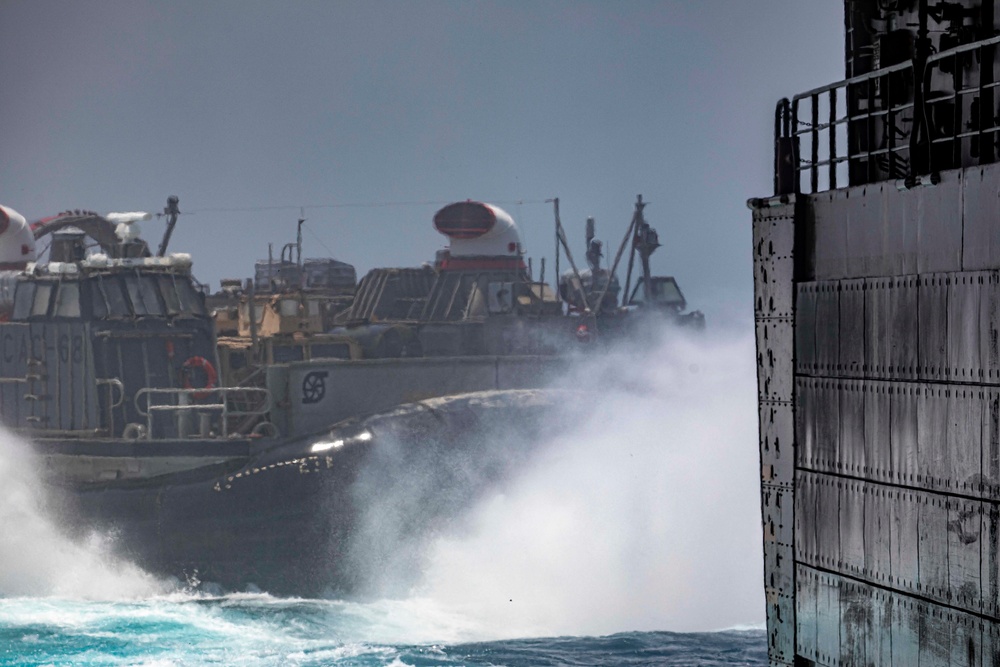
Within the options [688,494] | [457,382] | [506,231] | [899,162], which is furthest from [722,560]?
[506,231]

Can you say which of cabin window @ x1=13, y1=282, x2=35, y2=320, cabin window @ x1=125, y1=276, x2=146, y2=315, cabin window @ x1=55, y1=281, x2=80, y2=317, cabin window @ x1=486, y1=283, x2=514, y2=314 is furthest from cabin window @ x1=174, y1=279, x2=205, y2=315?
cabin window @ x1=486, y1=283, x2=514, y2=314

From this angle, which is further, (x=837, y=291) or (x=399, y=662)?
(x=399, y=662)

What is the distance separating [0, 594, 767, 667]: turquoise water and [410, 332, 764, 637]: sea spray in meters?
1.04

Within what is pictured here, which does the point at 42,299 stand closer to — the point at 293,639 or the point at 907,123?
the point at 293,639

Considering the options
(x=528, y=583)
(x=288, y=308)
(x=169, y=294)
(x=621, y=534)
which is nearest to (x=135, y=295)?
(x=169, y=294)

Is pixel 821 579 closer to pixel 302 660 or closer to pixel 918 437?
pixel 918 437

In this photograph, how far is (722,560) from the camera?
2281 cm

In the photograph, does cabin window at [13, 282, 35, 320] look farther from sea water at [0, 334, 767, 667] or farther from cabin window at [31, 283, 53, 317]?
sea water at [0, 334, 767, 667]

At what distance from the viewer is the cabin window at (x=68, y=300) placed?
89.4 ft

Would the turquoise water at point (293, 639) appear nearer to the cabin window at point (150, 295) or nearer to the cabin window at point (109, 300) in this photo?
the cabin window at point (109, 300)

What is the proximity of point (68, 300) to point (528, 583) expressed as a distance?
12.2 m

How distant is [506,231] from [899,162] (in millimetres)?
26839

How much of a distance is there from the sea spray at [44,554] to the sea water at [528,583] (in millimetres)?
30

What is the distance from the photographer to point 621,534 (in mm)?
23969
